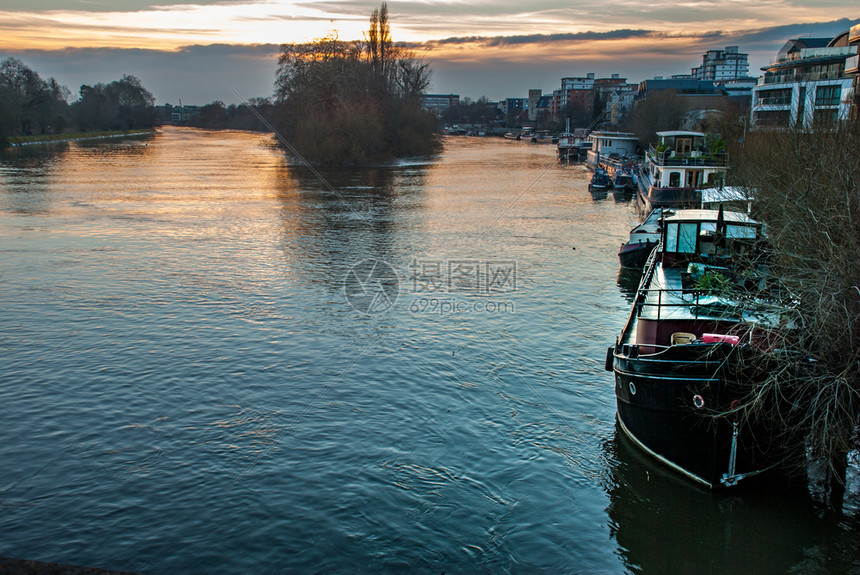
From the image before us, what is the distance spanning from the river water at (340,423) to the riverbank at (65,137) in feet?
261

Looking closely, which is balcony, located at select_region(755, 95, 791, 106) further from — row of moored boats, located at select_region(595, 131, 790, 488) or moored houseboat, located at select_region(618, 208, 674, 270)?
row of moored boats, located at select_region(595, 131, 790, 488)

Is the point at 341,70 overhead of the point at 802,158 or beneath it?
overhead

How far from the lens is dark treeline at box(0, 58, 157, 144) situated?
9819cm

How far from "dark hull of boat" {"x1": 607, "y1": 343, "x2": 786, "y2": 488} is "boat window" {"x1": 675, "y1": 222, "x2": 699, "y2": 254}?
19.0ft

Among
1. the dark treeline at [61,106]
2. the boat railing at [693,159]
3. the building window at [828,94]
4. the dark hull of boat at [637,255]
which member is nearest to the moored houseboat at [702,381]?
the dark hull of boat at [637,255]

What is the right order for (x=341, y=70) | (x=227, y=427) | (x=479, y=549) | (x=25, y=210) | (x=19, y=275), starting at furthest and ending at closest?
1. (x=341, y=70)
2. (x=25, y=210)
3. (x=19, y=275)
4. (x=227, y=427)
5. (x=479, y=549)

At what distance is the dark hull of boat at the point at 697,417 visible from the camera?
10.5 m

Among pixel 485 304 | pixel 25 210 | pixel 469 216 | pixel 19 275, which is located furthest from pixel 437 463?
pixel 25 210

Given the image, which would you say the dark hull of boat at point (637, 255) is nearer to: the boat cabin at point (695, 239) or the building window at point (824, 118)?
the boat cabin at point (695, 239)

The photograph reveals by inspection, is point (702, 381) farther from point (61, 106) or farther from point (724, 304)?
point (61, 106)

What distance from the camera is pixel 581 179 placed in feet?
215

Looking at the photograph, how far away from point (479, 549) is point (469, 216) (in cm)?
3077

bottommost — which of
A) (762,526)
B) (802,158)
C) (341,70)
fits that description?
(762,526)

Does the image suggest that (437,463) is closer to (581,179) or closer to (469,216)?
(469,216)
